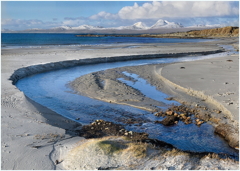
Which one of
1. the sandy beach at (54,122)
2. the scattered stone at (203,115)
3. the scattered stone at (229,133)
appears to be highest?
the sandy beach at (54,122)

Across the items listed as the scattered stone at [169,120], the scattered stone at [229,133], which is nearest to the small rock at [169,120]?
the scattered stone at [169,120]

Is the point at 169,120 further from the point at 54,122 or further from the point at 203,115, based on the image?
the point at 54,122

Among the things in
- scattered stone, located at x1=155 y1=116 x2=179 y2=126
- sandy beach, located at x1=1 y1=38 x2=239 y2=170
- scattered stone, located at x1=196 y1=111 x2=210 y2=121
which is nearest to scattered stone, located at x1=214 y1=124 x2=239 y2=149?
sandy beach, located at x1=1 y1=38 x2=239 y2=170

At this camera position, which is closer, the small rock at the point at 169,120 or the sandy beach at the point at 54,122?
the sandy beach at the point at 54,122

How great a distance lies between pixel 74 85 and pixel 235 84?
731 cm

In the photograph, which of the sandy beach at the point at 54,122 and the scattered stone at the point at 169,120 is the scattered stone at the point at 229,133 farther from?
the scattered stone at the point at 169,120

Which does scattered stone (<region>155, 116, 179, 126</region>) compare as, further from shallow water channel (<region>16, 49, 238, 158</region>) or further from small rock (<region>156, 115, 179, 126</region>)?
shallow water channel (<region>16, 49, 238, 158</region>)

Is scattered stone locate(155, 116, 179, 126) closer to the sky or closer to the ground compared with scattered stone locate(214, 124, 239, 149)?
closer to the sky

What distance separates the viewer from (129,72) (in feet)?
53.1

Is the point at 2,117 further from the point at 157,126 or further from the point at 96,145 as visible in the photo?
the point at 157,126

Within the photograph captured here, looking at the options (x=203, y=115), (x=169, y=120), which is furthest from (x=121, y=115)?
(x=203, y=115)

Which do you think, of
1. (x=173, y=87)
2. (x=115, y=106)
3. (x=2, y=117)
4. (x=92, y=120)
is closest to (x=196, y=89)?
(x=173, y=87)

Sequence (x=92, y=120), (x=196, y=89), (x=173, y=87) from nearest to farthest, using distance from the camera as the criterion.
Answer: (x=92, y=120)
(x=196, y=89)
(x=173, y=87)

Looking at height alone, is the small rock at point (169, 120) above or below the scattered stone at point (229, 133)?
above
